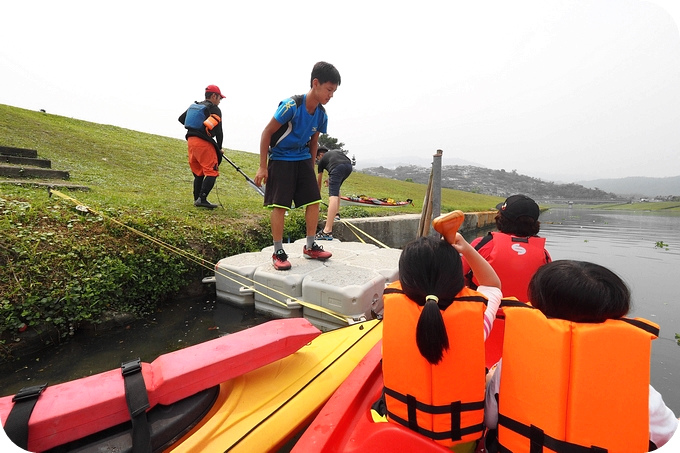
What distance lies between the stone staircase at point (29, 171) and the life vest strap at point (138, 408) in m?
5.71

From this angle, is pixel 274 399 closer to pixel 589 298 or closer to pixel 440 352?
pixel 440 352

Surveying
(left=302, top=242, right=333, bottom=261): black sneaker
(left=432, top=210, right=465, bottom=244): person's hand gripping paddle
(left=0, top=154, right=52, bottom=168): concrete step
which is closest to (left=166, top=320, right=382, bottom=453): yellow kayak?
(left=432, top=210, right=465, bottom=244): person's hand gripping paddle

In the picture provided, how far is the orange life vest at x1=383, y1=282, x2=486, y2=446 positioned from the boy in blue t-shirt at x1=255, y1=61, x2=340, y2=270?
8.13ft

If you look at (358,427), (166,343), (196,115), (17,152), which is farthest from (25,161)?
(358,427)

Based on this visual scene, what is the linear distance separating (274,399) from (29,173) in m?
7.64

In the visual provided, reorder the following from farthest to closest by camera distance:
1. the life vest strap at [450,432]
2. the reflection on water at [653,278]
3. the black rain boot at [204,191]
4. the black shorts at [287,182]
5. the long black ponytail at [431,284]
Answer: the black rain boot at [204,191]
the black shorts at [287,182]
the reflection on water at [653,278]
the life vest strap at [450,432]
the long black ponytail at [431,284]

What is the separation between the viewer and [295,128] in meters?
3.49

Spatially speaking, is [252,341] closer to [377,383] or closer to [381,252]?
[377,383]

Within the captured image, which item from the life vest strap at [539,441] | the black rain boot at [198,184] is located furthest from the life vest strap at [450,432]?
the black rain boot at [198,184]

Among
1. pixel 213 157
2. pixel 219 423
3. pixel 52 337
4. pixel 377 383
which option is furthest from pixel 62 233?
pixel 377 383

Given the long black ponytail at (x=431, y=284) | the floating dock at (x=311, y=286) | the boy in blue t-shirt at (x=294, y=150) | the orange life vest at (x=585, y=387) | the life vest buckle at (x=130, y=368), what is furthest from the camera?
the boy in blue t-shirt at (x=294, y=150)

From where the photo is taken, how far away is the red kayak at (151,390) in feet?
3.97

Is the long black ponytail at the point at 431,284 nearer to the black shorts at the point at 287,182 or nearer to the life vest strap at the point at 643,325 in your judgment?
the life vest strap at the point at 643,325

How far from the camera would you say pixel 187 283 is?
391 centimetres
